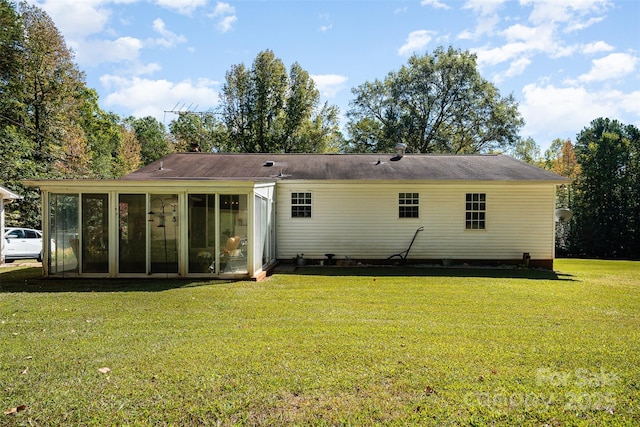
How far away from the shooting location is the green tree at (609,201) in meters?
25.3

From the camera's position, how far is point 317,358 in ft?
13.9

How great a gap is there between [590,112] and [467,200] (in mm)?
35655

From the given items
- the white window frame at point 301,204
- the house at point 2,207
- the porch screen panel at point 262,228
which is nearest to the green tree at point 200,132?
the house at point 2,207

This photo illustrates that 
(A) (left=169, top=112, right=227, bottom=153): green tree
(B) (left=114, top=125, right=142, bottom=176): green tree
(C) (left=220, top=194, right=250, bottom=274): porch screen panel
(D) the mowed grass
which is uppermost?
(A) (left=169, top=112, right=227, bottom=153): green tree

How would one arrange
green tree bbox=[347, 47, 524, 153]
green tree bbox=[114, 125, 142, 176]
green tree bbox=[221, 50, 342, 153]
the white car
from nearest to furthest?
the white car
green tree bbox=[347, 47, 524, 153]
green tree bbox=[221, 50, 342, 153]
green tree bbox=[114, 125, 142, 176]

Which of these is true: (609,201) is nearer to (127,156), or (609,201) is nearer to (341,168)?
(341,168)

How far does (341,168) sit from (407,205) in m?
2.99

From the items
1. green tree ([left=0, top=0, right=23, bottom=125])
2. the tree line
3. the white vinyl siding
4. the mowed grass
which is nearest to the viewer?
the mowed grass

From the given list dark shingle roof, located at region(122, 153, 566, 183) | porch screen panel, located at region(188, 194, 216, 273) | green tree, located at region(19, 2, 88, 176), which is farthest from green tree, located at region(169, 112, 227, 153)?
→ porch screen panel, located at region(188, 194, 216, 273)

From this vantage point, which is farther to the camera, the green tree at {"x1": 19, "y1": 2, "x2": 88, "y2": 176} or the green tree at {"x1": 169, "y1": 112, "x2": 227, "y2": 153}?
the green tree at {"x1": 169, "y1": 112, "x2": 227, "y2": 153}

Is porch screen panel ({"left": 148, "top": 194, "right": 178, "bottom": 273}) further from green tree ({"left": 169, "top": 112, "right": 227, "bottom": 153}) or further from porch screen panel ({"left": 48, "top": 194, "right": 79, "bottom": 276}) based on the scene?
green tree ({"left": 169, "top": 112, "right": 227, "bottom": 153})

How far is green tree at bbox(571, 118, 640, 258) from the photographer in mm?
25328

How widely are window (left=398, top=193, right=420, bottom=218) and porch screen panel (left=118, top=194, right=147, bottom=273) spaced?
26.1 ft

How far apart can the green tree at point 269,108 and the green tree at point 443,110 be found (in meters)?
5.30
